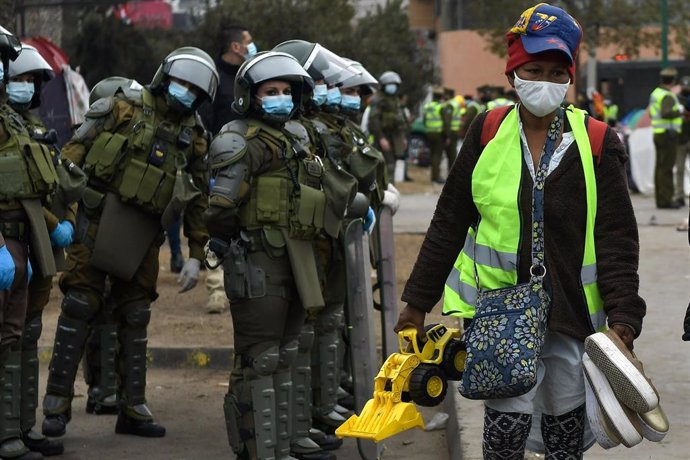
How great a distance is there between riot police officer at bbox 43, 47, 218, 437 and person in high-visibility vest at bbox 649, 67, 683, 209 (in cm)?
1328

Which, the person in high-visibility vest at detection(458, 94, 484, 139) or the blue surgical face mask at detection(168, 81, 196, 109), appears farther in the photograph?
the person in high-visibility vest at detection(458, 94, 484, 139)

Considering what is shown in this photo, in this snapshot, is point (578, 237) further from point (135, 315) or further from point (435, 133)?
point (435, 133)

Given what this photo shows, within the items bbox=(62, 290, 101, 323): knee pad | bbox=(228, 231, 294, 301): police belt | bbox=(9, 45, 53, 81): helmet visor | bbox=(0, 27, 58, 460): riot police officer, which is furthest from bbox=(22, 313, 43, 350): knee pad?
bbox=(228, 231, 294, 301): police belt

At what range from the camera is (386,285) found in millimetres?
7844

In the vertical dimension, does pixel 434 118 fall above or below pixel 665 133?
below

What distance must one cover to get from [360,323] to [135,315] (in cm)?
141

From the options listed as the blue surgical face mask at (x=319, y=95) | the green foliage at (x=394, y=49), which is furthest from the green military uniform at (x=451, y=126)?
the blue surgical face mask at (x=319, y=95)

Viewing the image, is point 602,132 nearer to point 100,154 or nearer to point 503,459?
point 503,459

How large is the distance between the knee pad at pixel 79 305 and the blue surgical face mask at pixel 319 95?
1.51 m

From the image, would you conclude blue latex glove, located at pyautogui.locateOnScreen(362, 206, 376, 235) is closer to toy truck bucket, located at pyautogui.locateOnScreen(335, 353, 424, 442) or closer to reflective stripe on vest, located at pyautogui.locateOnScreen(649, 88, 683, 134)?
toy truck bucket, located at pyautogui.locateOnScreen(335, 353, 424, 442)

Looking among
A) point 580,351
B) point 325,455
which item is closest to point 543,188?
point 580,351

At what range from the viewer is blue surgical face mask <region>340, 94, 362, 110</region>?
8312 millimetres

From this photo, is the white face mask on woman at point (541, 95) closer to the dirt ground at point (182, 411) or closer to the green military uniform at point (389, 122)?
the dirt ground at point (182, 411)

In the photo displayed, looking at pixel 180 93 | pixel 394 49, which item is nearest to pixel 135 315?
pixel 180 93
